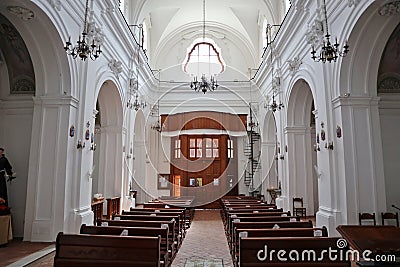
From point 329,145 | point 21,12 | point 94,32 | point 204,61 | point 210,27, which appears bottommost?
point 329,145

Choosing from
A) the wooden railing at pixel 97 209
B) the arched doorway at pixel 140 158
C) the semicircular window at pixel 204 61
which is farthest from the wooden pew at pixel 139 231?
the semicircular window at pixel 204 61

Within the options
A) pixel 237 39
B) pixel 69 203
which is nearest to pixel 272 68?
pixel 237 39

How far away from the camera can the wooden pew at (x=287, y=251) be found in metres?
3.94

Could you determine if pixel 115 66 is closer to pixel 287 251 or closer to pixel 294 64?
pixel 294 64

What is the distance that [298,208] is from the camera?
11.5 metres

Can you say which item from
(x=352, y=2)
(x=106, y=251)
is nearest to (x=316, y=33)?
(x=352, y=2)

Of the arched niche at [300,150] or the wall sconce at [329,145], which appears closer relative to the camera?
the wall sconce at [329,145]

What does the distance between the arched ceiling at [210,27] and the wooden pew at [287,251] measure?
11.2 metres

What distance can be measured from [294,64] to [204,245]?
6.50m

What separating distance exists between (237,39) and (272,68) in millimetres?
5608

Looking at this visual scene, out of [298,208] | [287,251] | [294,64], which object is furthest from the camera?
[298,208]

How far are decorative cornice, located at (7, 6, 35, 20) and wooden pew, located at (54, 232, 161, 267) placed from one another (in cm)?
477

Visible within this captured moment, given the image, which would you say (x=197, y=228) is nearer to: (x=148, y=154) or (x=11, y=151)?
(x=11, y=151)

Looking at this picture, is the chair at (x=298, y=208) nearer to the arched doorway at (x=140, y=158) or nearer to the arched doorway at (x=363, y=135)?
the arched doorway at (x=363, y=135)
